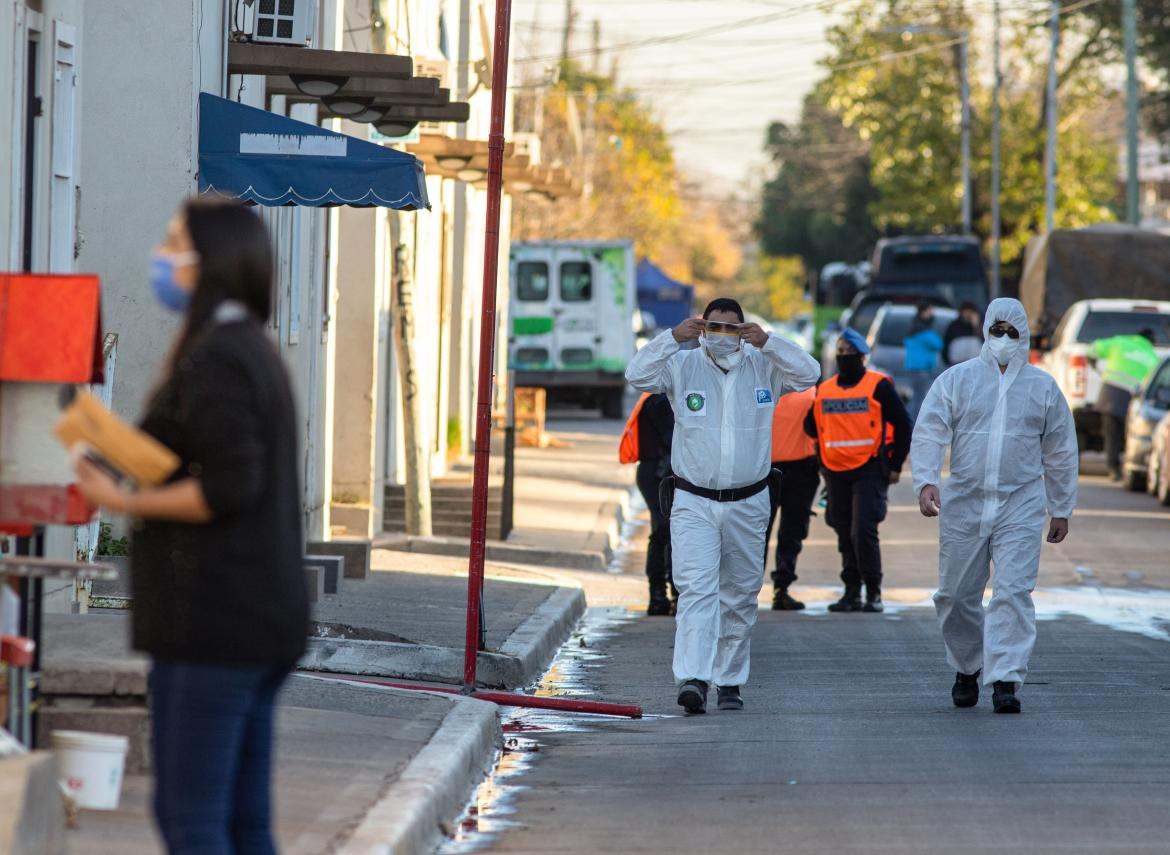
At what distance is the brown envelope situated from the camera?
4.55 meters

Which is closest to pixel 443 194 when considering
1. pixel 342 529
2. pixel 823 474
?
pixel 342 529

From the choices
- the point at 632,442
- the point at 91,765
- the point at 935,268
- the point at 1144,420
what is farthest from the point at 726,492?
the point at 935,268

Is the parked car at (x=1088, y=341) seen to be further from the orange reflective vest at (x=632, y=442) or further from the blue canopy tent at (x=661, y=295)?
the blue canopy tent at (x=661, y=295)

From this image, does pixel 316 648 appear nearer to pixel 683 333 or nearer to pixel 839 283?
pixel 683 333

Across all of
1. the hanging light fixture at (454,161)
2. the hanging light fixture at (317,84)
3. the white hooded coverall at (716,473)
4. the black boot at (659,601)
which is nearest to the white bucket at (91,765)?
the white hooded coverall at (716,473)

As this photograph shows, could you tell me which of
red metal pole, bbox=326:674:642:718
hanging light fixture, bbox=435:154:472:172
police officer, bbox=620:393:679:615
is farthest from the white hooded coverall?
hanging light fixture, bbox=435:154:472:172

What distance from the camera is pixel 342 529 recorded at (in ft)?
59.8

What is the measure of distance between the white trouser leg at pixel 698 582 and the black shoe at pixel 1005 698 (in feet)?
4.30

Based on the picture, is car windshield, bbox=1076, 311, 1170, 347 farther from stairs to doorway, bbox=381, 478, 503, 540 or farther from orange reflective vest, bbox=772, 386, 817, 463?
orange reflective vest, bbox=772, 386, 817, 463

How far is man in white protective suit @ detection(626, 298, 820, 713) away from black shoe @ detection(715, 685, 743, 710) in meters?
0.14

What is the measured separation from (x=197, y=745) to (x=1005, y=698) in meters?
5.97

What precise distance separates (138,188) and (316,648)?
3242 millimetres

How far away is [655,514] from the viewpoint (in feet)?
46.2

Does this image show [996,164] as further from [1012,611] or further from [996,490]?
[1012,611]
